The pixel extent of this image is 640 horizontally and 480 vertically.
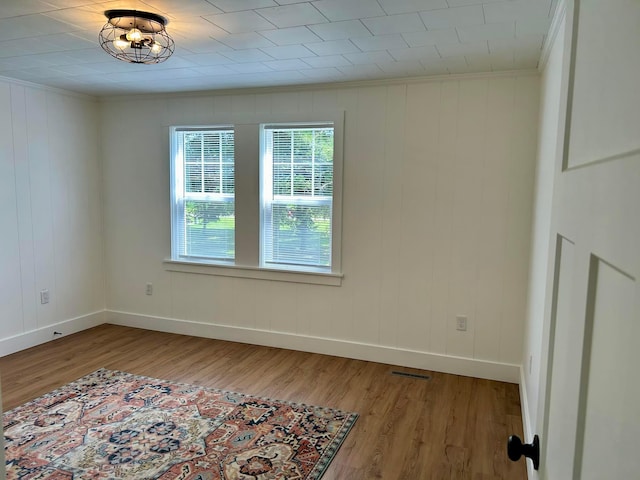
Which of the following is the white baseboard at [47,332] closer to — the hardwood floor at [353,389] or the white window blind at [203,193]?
the hardwood floor at [353,389]

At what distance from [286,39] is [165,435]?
250 cm

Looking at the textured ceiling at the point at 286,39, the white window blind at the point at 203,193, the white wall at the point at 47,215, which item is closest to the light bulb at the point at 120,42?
the textured ceiling at the point at 286,39

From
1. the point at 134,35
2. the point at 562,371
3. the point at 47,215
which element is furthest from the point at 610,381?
the point at 47,215

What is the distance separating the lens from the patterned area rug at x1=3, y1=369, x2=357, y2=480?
7.75 feet

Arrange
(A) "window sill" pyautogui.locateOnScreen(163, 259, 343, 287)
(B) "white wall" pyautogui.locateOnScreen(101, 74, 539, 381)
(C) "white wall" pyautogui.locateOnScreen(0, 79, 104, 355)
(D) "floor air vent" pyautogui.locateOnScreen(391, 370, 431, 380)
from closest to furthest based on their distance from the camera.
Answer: (B) "white wall" pyautogui.locateOnScreen(101, 74, 539, 381) < (D) "floor air vent" pyautogui.locateOnScreen(391, 370, 431, 380) < (C) "white wall" pyautogui.locateOnScreen(0, 79, 104, 355) < (A) "window sill" pyautogui.locateOnScreen(163, 259, 343, 287)

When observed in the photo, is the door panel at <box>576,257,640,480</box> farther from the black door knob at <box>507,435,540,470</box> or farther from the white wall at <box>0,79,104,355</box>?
the white wall at <box>0,79,104,355</box>

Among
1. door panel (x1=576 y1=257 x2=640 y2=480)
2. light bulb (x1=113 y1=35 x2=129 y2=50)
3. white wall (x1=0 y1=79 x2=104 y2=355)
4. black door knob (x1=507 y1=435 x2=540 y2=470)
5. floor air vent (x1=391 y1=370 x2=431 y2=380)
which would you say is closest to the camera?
door panel (x1=576 y1=257 x2=640 y2=480)

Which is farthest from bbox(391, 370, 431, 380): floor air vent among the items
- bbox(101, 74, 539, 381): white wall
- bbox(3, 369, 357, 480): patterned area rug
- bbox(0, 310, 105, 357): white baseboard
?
bbox(0, 310, 105, 357): white baseboard

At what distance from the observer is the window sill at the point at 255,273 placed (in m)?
4.03

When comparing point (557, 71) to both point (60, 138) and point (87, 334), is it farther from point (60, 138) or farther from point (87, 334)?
point (87, 334)

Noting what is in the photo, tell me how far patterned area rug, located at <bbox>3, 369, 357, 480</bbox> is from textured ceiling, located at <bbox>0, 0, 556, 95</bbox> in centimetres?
237

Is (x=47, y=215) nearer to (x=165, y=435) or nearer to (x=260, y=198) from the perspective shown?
(x=260, y=198)

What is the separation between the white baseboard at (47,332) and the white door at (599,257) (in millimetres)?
4498

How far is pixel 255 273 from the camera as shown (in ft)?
14.1
